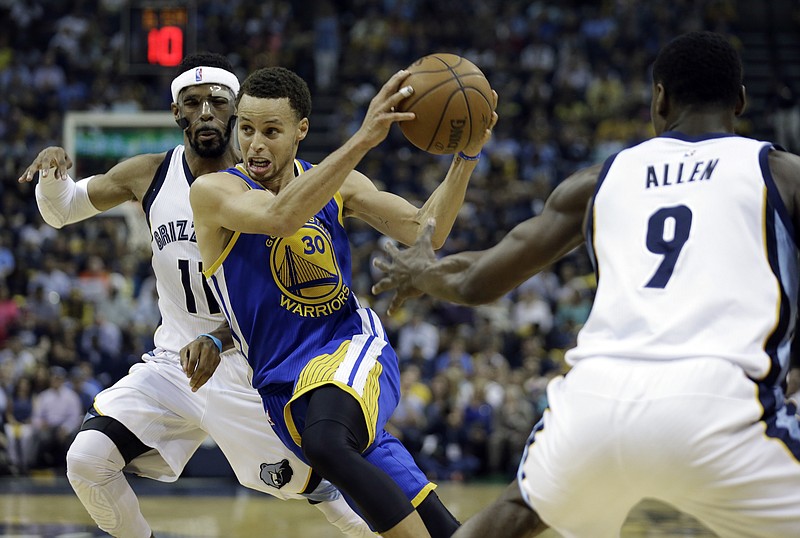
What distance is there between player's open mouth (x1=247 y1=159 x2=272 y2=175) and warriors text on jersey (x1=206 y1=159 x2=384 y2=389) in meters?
0.05

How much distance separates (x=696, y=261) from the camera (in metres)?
2.98

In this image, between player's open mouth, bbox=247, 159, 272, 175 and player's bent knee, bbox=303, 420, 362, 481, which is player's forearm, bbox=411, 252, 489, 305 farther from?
player's open mouth, bbox=247, 159, 272, 175

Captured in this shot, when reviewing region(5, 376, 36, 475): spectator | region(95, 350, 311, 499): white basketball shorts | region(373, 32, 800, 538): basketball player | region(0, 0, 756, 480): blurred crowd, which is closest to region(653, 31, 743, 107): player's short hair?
region(373, 32, 800, 538): basketball player

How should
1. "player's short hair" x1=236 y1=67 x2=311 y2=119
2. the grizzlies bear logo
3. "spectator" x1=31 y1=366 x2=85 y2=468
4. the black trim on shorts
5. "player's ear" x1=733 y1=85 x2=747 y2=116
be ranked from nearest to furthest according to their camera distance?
"player's ear" x1=733 y1=85 x2=747 y2=116 → "player's short hair" x1=236 y1=67 x2=311 y2=119 → the grizzlies bear logo → the black trim on shorts → "spectator" x1=31 y1=366 x2=85 y2=468

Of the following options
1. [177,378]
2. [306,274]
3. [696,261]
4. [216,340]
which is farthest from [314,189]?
[696,261]

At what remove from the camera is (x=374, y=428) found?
430 cm

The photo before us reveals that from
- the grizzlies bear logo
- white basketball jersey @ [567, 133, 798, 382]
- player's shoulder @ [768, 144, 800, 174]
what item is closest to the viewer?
white basketball jersey @ [567, 133, 798, 382]

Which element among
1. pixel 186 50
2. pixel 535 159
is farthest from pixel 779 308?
pixel 535 159

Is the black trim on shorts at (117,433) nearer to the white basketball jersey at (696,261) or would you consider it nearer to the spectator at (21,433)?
the white basketball jersey at (696,261)

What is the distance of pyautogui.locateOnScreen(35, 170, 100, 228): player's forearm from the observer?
5.48 m

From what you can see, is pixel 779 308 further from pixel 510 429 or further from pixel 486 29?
pixel 486 29

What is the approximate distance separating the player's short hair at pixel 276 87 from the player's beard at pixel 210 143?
20.2 inches

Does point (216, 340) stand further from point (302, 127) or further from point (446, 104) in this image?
point (446, 104)

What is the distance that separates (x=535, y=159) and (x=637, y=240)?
15.0 meters
